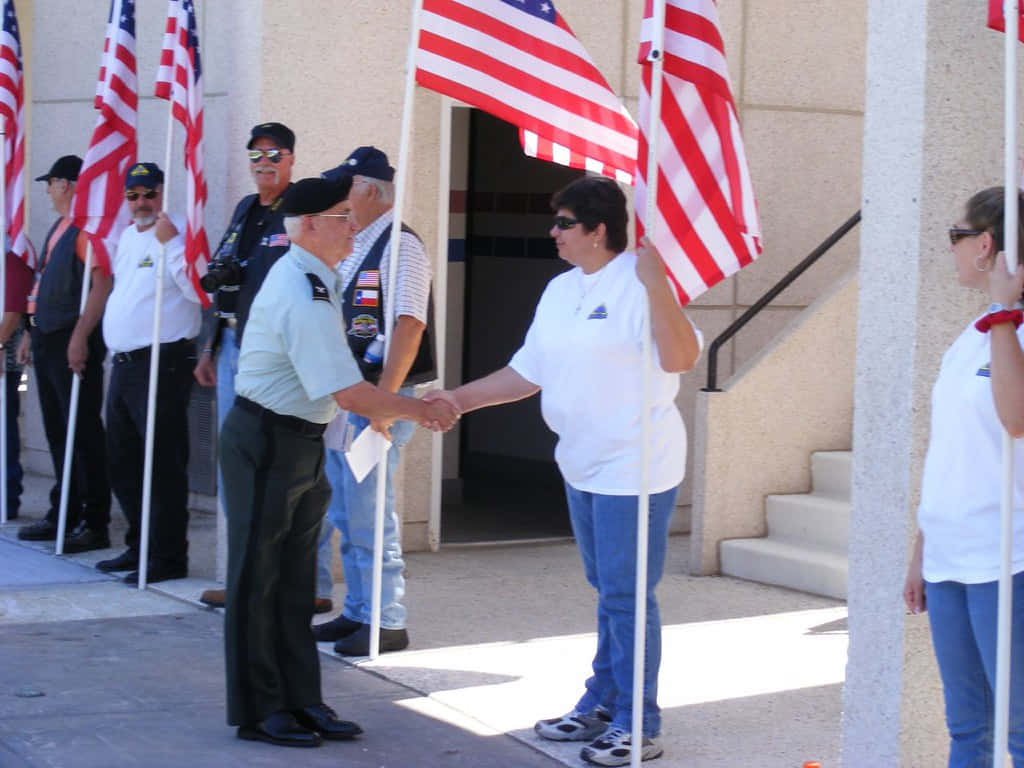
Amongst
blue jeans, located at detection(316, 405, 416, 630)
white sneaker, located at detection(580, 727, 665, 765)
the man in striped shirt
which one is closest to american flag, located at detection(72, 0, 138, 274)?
the man in striped shirt

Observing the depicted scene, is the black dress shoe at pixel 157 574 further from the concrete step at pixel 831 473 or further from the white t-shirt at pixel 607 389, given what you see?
the concrete step at pixel 831 473

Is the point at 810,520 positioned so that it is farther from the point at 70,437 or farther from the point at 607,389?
the point at 70,437

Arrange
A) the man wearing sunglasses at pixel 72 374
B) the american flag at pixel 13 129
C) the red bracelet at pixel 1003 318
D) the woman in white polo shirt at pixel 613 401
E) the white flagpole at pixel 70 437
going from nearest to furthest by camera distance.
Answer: the red bracelet at pixel 1003 318 → the woman in white polo shirt at pixel 613 401 → the white flagpole at pixel 70 437 → the man wearing sunglasses at pixel 72 374 → the american flag at pixel 13 129

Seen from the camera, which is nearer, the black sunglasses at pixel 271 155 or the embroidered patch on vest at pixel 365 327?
the embroidered patch on vest at pixel 365 327

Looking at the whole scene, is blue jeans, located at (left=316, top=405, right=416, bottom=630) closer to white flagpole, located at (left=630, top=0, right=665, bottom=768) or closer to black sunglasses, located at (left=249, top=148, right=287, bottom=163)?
black sunglasses, located at (left=249, top=148, right=287, bottom=163)

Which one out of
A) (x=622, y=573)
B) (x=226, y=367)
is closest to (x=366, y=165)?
(x=226, y=367)

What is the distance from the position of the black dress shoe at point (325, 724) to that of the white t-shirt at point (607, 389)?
119 cm

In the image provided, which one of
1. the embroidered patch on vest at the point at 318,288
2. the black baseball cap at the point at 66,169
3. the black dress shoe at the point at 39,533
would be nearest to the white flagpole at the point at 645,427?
the embroidered patch on vest at the point at 318,288

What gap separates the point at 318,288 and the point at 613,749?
73.5 inches

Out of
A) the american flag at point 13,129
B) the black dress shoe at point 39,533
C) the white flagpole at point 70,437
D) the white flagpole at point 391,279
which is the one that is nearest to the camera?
the white flagpole at point 391,279

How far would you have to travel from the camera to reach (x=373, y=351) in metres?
6.86

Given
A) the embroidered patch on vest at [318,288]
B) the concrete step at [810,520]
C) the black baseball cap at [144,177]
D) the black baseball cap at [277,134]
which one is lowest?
the concrete step at [810,520]

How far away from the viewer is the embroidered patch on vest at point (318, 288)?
555cm

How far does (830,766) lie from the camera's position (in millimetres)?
5656
